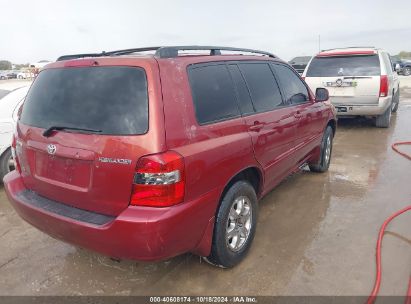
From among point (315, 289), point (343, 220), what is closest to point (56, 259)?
point (315, 289)

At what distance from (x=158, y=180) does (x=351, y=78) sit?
686 cm

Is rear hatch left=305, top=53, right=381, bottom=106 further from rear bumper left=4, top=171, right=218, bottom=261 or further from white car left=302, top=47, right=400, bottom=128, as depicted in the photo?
rear bumper left=4, top=171, right=218, bottom=261

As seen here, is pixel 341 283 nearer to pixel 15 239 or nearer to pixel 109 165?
pixel 109 165

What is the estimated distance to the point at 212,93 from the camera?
286 cm

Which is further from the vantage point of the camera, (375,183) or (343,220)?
(375,183)

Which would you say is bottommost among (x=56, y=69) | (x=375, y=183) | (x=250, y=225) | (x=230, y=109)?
(x=375, y=183)

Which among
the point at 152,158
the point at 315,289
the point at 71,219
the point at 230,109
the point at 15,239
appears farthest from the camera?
the point at 15,239

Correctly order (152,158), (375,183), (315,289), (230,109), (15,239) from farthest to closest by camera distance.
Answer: (375,183) < (15,239) < (230,109) < (315,289) < (152,158)

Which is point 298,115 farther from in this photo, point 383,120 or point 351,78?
point 383,120

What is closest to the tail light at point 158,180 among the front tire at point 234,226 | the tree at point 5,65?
the front tire at point 234,226

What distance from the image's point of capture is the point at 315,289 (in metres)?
2.81

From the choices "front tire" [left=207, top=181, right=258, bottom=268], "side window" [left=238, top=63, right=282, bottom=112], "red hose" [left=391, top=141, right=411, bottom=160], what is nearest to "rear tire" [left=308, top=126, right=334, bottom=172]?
"red hose" [left=391, top=141, right=411, bottom=160]

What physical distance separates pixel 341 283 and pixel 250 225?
0.88 meters

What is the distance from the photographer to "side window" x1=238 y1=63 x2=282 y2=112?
3410 millimetres
